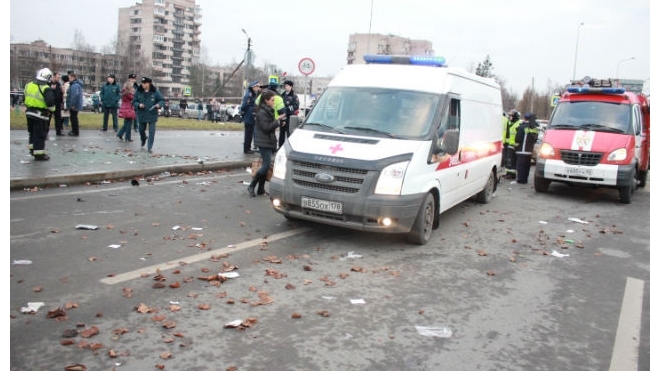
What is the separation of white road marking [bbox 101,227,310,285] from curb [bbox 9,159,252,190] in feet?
14.0

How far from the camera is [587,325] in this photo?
492cm

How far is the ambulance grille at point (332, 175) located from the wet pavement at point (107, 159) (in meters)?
5.16

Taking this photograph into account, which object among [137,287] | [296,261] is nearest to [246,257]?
[296,261]

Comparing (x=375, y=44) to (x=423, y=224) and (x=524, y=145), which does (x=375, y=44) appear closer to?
(x=524, y=145)

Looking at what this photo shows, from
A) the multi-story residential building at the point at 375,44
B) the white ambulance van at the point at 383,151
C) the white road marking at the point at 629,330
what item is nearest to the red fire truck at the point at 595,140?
the white ambulance van at the point at 383,151

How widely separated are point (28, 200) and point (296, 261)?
4.81 metres

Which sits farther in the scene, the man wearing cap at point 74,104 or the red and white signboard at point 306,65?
the red and white signboard at point 306,65

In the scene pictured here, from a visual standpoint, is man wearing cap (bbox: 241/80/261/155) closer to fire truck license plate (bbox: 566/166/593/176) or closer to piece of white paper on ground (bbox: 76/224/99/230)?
piece of white paper on ground (bbox: 76/224/99/230)

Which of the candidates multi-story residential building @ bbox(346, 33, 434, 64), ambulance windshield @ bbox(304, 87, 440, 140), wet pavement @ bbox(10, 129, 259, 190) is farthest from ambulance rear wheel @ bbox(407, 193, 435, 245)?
multi-story residential building @ bbox(346, 33, 434, 64)

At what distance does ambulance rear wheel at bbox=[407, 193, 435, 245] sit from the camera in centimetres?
705

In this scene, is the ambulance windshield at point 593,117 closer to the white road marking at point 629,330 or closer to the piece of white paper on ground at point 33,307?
the white road marking at point 629,330

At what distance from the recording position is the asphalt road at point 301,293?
401 centimetres
